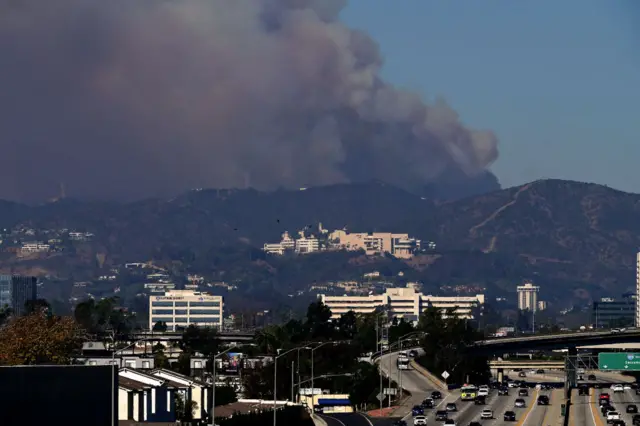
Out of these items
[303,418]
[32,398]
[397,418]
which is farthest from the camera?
[397,418]

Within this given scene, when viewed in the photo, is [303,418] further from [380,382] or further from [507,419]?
[380,382]

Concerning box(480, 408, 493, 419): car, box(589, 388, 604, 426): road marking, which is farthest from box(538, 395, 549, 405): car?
box(480, 408, 493, 419): car

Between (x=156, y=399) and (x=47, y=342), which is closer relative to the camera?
(x=156, y=399)

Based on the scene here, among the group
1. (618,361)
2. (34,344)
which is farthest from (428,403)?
(34,344)

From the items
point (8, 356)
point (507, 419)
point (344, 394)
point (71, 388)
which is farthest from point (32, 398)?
point (344, 394)

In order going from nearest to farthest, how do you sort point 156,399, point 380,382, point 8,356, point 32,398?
point 32,398
point 156,399
point 8,356
point 380,382

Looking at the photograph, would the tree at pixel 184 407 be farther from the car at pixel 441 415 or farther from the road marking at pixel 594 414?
the road marking at pixel 594 414

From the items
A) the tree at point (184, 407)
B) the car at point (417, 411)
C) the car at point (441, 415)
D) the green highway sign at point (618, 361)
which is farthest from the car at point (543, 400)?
the tree at point (184, 407)

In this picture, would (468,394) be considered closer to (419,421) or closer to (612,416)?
(612,416)
